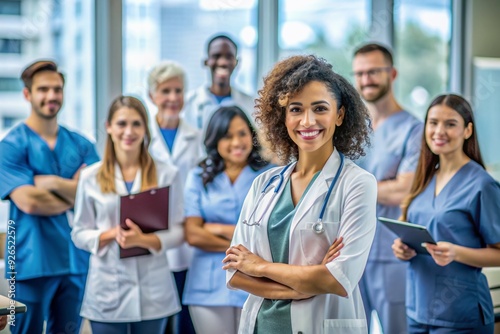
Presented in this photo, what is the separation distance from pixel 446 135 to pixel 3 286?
1.76m

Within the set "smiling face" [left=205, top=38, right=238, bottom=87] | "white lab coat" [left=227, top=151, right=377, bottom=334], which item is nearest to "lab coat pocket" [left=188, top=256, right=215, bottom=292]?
"smiling face" [left=205, top=38, right=238, bottom=87]

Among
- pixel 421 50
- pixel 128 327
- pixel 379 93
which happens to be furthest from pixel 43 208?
pixel 421 50

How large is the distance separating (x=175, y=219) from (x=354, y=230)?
→ 4.69ft

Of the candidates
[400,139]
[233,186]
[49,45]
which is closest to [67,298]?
[233,186]

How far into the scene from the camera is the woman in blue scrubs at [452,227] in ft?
8.36

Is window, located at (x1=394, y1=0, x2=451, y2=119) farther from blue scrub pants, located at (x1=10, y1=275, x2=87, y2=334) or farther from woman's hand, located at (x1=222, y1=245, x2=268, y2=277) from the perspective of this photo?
woman's hand, located at (x1=222, y1=245, x2=268, y2=277)

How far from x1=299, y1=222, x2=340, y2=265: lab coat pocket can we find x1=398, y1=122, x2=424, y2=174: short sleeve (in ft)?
5.08

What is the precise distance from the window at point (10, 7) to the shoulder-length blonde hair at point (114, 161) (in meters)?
1.06

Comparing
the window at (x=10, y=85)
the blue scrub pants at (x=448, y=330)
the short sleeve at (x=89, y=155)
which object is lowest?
the blue scrub pants at (x=448, y=330)

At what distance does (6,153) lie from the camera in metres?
3.09

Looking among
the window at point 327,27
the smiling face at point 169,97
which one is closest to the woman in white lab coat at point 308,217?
the smiling face at point 169,97

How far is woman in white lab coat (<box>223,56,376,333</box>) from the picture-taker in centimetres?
179

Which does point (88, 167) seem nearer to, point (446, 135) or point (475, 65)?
point (446, 135)

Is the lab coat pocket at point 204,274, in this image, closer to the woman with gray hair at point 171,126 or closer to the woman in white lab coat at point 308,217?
the woman with gray hair at point 171,126
